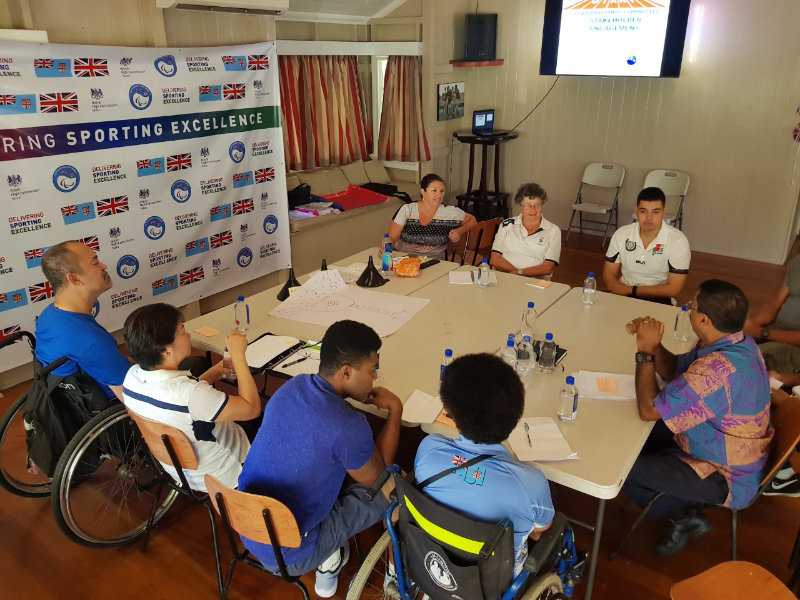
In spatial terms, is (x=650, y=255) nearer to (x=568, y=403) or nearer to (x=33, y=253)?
(x=568, y=403)

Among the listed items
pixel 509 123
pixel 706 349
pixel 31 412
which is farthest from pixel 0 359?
pixel 509 123

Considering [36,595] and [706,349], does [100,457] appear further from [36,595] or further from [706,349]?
[706,349]

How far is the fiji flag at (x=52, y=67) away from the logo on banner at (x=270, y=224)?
1.88 m

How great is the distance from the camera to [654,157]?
6492mm

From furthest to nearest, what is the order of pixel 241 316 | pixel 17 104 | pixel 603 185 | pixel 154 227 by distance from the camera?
pixel 603 185
pixel 154 227
pixel 17 104
pixel 241 316

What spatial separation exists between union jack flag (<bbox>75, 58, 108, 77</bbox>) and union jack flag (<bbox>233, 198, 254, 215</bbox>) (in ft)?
4.47

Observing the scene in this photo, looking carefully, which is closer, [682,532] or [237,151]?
[682,532]

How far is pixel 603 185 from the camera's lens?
6.75 metres

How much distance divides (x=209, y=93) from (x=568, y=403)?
3.51 metres

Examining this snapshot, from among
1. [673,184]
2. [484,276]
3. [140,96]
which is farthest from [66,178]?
[673,184]

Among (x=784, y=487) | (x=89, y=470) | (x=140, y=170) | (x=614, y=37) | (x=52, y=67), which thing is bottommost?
(x=89, y=470)

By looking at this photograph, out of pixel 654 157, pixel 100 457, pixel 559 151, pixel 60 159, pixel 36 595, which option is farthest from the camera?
pixel 559 151

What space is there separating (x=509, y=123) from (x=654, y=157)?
68.3 inches

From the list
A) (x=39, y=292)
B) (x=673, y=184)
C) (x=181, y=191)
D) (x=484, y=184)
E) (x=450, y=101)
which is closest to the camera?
(x=39, y=292)
